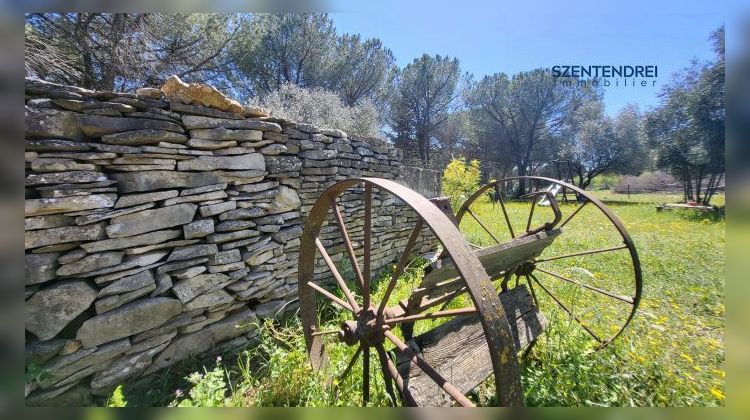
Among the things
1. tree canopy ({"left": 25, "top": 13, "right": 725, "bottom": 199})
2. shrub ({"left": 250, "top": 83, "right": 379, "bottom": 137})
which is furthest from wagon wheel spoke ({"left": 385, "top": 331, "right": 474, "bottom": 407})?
shrub ({"left": 250, "top": 83, "right": 379, "bottom": 137})

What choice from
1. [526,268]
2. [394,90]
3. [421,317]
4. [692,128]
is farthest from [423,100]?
[421,317]

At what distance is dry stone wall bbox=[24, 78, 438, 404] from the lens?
2109 mm

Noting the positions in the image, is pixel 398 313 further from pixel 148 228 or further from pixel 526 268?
pixel 148 228

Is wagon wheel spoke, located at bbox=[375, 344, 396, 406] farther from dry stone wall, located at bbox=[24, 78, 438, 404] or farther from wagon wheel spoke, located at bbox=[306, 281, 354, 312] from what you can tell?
dry stone wall, located at bbox=[24, 78, 438, 404]

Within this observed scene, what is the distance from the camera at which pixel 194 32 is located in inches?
294

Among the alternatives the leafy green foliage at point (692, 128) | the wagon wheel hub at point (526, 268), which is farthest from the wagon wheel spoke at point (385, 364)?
the leafy green foliage at point (692, 128)

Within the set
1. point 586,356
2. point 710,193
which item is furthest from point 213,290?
point 710,193

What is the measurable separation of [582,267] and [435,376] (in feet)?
15.9

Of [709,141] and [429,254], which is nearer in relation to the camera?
[429,254]

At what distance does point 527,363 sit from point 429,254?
325cm

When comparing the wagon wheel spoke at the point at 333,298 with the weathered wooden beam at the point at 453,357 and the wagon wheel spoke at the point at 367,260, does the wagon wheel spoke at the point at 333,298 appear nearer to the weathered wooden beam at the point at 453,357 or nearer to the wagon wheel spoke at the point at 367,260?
the wagon wheel spoke at the point at 367,260

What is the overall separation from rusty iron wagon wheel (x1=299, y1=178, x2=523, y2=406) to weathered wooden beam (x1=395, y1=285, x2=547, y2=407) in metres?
0.04

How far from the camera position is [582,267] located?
5.16 metres
